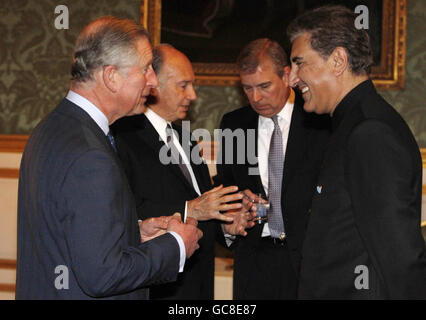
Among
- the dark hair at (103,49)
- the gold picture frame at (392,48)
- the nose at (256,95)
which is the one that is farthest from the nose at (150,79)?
the gold picture frame at (392,48)

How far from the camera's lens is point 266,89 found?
364 centimetres

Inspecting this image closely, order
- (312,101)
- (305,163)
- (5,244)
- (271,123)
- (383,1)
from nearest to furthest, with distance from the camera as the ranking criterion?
1. (312,101)
2. (305,163)
3. (271,123)
4. (383,1)
5. (5,244)

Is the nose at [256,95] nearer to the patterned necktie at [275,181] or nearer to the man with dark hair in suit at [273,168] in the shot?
the man with dark hair in suit at [273,168]

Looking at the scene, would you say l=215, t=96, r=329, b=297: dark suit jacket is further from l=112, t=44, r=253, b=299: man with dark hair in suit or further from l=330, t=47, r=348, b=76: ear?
l=330, t=47, r=348, b=76: ear

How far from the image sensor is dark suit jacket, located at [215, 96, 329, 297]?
3.39 m

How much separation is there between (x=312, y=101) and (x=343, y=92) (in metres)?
0.18

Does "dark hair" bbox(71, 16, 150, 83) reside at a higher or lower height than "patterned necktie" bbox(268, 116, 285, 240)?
higher

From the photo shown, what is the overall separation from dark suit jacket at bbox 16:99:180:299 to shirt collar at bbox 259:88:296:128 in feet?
6.47

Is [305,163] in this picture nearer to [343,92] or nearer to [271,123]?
[271,123]

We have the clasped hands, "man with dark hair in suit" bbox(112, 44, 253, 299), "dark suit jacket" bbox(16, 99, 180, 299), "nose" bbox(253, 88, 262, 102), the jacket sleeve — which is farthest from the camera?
"nose" bbox(253, 88, 262, 102)

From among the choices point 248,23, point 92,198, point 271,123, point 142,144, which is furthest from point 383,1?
point 92,198

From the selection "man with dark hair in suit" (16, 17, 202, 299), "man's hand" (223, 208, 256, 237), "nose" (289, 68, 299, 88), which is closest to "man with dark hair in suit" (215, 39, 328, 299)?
"man's hand" (223, 208, 256, 237)

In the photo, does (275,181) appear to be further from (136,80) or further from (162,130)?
(136,80)

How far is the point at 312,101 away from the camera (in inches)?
95.0
